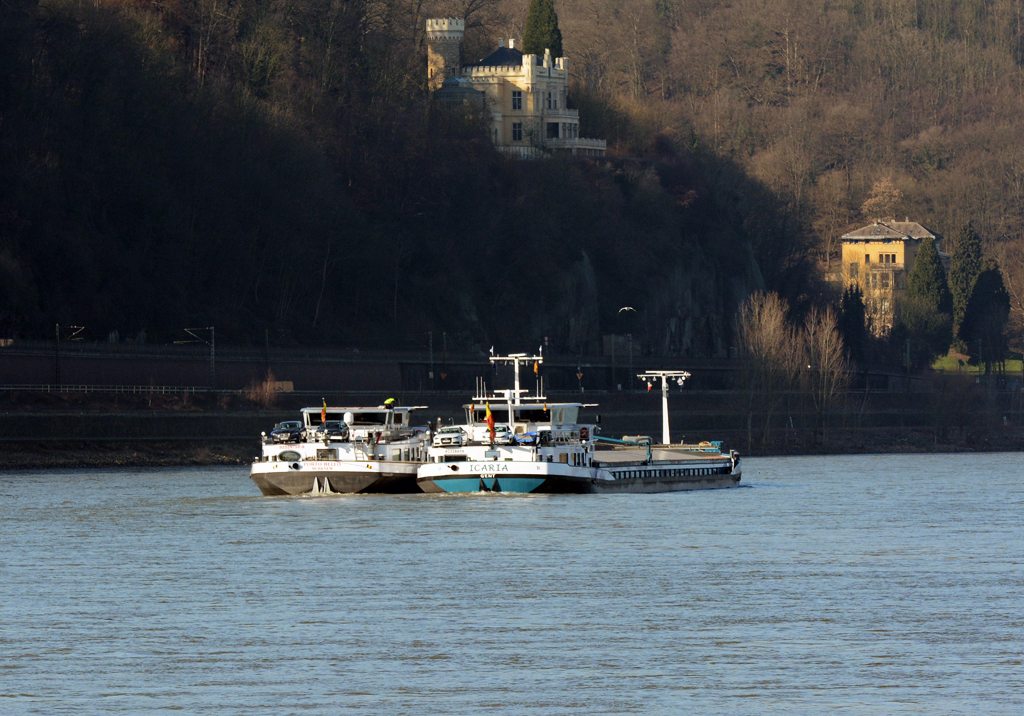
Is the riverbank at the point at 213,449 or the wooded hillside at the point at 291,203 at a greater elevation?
the wooded hillside at the point at 291,203

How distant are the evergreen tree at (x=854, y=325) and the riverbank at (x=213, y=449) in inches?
1390

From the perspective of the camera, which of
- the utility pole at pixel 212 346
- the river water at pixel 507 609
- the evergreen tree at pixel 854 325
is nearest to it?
the river water at pixel 507 609

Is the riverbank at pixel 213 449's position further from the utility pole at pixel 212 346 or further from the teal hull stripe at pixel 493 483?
the teal hull stripe at pixel 493 483

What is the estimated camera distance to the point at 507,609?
4022 cm

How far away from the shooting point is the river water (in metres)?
30.1

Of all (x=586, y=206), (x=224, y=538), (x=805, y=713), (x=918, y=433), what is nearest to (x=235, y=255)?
(x=586, y=206)

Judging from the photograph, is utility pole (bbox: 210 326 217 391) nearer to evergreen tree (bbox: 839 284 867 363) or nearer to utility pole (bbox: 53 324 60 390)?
utility pole (bbox: 53 324 60 390)

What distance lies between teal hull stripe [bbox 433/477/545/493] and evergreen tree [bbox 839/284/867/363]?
380 ft

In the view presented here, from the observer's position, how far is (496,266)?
17250 cm

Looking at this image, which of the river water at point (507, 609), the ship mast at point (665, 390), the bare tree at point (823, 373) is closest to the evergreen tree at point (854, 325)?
the bare tree at point (823, 373)

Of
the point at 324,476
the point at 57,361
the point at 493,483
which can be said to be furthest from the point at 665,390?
the point at 57,361

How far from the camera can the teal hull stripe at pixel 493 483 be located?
80.0m

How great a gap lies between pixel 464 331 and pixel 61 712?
436 feet

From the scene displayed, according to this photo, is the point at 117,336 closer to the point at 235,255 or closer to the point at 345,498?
the point at 235,255
